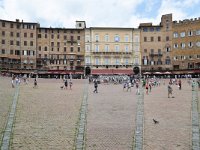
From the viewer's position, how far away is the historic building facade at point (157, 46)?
77.4 m

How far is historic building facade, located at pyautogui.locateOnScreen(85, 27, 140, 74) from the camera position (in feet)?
257

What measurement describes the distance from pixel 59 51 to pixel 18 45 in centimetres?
1045

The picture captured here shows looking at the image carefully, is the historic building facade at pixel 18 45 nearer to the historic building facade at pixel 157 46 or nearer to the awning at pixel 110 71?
the awning at pixel 110 71

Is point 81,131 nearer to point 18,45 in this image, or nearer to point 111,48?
point 111,48

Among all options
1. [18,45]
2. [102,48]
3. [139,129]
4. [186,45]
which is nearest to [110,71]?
[102,48]

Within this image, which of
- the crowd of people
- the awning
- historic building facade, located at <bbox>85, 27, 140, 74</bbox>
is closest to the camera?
the crowd of people

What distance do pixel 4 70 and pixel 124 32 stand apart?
105 ft

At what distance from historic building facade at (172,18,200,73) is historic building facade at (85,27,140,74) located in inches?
385

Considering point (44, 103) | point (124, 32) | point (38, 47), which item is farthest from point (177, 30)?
point (44, 103)

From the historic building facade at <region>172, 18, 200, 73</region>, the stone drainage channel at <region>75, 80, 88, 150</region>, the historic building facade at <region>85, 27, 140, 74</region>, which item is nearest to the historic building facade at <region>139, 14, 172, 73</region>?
the historic building facade at <region>172, 18, 200, 73</region>

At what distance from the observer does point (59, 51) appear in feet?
256

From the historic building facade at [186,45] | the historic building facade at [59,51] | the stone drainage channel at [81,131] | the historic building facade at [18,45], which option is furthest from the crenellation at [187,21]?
the stone drainage channel at [81,131]

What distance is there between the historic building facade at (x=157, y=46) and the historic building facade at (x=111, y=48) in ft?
6.05

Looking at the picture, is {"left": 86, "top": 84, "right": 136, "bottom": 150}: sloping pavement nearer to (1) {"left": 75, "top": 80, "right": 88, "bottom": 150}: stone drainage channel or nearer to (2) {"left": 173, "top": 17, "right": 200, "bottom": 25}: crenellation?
(1) {"left": 75, "top": 80, "right": 88, "bottom": 150}: stone drainage channel
